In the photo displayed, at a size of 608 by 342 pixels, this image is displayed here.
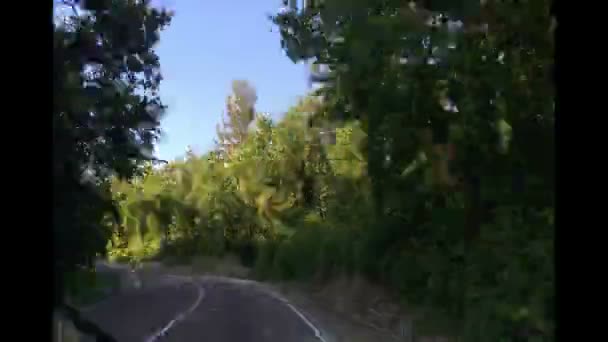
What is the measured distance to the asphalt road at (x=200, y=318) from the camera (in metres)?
17.1

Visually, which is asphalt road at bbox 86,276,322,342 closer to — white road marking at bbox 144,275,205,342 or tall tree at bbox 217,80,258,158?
white road marking at bbox 144,275,205,342

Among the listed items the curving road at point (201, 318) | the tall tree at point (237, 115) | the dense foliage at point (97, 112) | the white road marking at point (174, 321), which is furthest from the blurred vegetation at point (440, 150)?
the tall tree at point (237, 115)

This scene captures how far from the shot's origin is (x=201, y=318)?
21531 millimetres

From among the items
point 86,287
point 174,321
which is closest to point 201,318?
point 174,321

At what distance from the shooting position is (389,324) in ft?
67.2

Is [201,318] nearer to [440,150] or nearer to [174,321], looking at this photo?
[174,321]

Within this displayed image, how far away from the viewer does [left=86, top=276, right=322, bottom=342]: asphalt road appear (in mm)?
17141

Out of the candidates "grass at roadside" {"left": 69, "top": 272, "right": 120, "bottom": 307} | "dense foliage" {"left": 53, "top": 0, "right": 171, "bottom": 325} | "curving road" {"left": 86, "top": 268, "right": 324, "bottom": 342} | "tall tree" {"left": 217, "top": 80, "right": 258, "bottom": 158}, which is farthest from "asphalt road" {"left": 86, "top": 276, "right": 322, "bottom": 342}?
"tall tree" {"left": 217, "top": 80, "right": 258, "bottom": 158}

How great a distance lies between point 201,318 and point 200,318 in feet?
0.10

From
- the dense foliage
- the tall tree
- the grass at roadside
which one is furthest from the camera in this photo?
the tall tree

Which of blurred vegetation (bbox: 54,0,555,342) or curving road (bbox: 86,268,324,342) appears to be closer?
blurred vegetation (bbox: 54,0,555,342)

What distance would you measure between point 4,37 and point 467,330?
989 cm

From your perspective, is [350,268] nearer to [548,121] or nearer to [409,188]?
[409,188]

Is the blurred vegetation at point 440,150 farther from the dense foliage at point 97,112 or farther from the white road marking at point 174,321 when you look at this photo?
the white road marking at point 174,321
